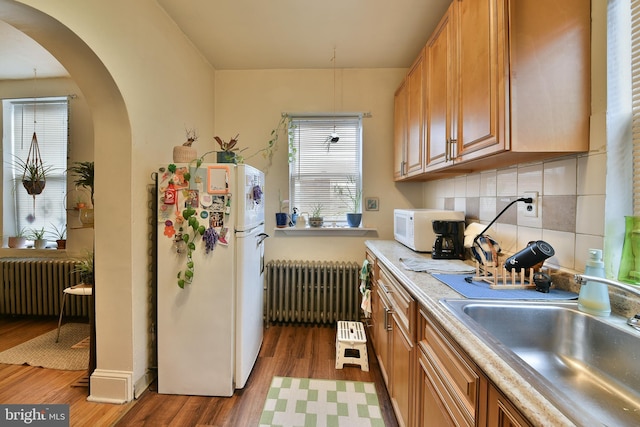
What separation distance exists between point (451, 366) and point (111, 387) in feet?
6.47

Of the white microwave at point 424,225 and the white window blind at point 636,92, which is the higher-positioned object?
the white window blind at point 636,92

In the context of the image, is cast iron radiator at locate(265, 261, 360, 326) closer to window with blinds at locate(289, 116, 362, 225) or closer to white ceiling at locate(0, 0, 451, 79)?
window with blinds at locate(289, 116, 362, 225)

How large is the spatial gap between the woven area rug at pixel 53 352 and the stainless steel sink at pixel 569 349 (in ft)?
8.89

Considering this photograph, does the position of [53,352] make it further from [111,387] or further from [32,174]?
[32,174]

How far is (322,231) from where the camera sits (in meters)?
2.74

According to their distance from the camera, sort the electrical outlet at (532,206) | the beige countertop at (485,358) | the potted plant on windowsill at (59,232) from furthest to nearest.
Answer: the potted plant on windowsill at (59,232) < the electrical outlet at (532,206) < the beige countertop at (485,358)

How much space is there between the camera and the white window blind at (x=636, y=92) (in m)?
0.94

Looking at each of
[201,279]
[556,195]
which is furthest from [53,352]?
[556,195]

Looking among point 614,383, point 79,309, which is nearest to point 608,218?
point 614,383

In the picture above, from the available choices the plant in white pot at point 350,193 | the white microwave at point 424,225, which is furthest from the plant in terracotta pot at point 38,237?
the white microwave at point 424,225

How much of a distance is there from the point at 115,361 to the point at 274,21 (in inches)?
102

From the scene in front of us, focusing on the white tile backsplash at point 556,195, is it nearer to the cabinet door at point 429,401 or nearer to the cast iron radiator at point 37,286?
the cabinet door at point 429,401

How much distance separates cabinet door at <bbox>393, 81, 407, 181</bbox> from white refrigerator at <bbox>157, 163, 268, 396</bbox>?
4.70 feet

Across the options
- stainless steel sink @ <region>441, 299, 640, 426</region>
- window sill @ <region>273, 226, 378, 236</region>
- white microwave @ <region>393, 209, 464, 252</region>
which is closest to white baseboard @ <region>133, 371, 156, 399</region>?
window sill @ <region>273, 226, 378, 236</region>
